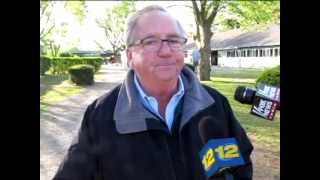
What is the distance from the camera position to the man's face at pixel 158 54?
246 cm

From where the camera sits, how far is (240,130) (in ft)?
8.38

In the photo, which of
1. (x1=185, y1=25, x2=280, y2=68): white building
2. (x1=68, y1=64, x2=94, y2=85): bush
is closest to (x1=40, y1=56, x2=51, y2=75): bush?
(x1=68, y1=64, x2=94, y2=85): bush

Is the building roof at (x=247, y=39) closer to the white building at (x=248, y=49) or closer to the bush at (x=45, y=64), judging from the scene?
the white building at (x=248, y=49)

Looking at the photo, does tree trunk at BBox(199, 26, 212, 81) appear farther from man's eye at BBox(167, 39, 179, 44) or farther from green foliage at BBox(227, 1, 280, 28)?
man's eye at BBox(167, 39, 179, 44)

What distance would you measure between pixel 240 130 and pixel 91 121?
0.75 m

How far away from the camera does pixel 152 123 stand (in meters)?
2.41

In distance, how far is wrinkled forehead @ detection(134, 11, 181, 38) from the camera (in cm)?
247

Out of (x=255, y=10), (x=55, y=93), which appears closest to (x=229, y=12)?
(x=255, y=10)

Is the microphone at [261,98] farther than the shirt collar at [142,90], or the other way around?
the microphone at [261,98]

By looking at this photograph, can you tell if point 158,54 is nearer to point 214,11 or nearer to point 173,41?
point 173,41

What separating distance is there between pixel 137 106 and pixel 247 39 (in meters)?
60.7

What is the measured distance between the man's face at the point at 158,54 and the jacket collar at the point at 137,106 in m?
0.11

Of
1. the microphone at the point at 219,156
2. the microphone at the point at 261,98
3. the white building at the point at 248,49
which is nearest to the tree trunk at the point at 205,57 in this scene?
the white building at the point at 248,49
